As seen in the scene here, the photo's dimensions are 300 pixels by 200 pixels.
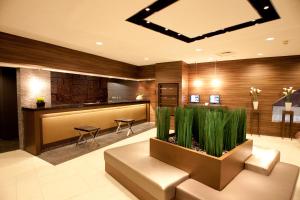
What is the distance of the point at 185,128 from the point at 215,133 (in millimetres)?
406

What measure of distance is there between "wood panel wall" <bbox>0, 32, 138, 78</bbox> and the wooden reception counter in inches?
44.4

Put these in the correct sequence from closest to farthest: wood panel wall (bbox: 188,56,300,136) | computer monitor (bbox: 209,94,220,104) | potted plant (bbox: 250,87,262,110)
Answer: wood panel wall (bbox: 188,56,300,136) < potted plant (bbox: 250,87,262,110) < computer monitor (bbox: 209,94,220,104)

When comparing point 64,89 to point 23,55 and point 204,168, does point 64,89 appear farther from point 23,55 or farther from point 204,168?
point 204,168

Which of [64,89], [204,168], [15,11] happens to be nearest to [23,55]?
[15,11]

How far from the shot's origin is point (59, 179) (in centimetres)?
258

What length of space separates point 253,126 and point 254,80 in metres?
1.60

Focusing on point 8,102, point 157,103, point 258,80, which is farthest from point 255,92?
point 8,102

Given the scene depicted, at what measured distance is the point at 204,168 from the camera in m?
1.79

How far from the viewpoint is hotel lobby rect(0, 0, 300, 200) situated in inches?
77.1

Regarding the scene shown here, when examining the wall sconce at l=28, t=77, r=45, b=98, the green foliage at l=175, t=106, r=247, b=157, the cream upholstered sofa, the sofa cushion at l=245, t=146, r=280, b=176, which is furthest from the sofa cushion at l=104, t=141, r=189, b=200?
the wall sconce at l=28, t=77, r=45, b=98

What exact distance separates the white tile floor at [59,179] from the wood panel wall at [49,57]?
83.6 inches

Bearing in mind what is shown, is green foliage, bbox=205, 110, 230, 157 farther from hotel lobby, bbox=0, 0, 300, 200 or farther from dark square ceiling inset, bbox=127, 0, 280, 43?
dark square ceiling inset, bbox=127, 0, 280, 43

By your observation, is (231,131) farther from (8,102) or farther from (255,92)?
(8,102)

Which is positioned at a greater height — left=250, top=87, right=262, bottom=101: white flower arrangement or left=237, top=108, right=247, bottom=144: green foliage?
left=250, top=87, right=262, bottom=101: white flower arrangement
